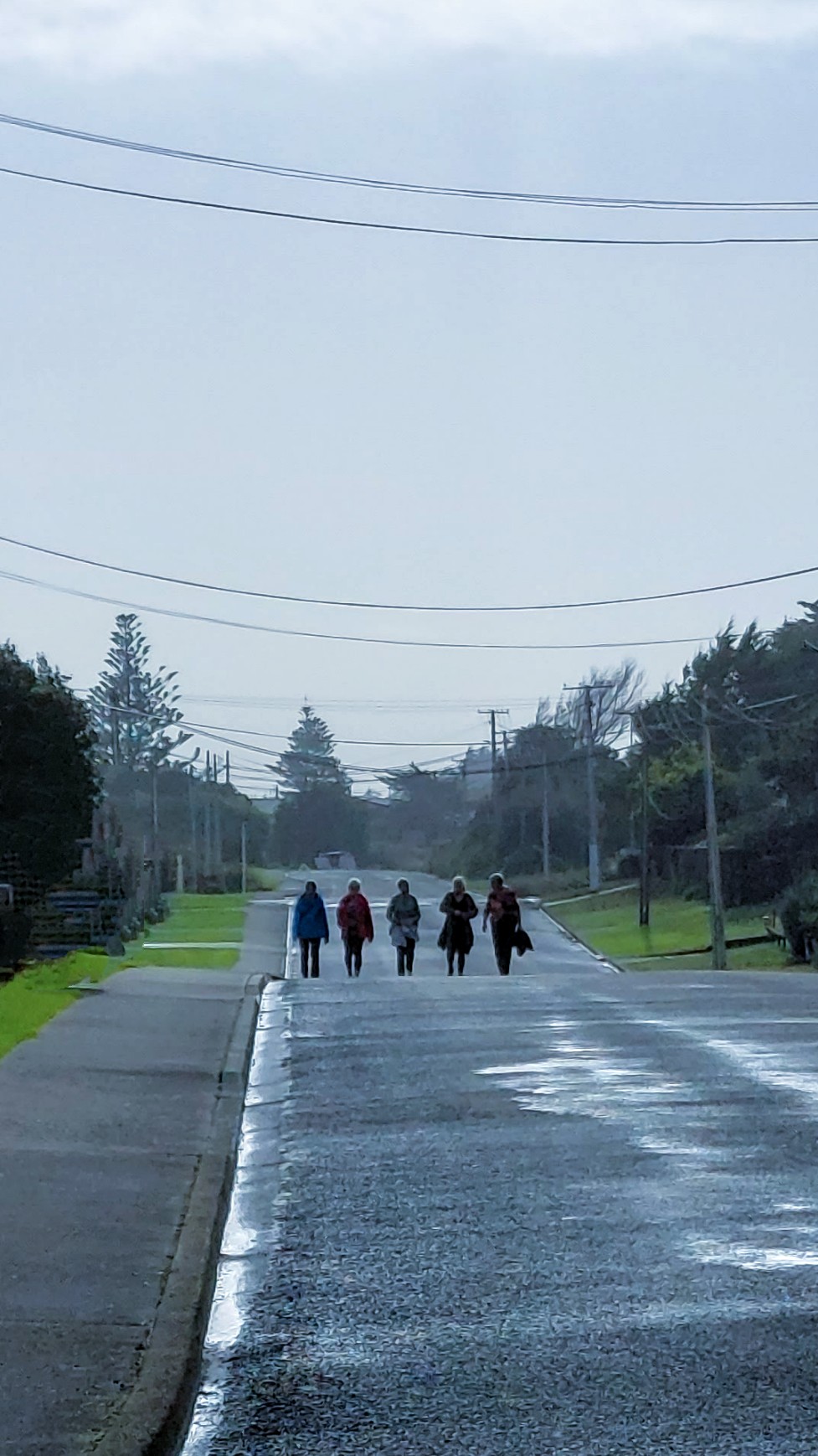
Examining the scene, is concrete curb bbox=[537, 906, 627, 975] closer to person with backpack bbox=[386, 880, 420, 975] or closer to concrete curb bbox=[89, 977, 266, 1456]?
person with backpack bbox=[386, 880, 420, 975]

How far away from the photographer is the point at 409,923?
1181 inches

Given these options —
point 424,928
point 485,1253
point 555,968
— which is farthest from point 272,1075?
point 424,928

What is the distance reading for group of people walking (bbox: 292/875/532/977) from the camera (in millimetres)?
29047

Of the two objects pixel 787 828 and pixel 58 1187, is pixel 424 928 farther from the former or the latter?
pixel 58 1187

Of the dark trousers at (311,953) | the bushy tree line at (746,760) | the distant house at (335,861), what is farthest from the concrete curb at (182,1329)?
the distant house at (335,861)

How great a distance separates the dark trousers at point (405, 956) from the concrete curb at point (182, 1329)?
18013 mm

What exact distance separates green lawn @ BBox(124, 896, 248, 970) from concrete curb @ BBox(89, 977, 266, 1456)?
21.4 metres

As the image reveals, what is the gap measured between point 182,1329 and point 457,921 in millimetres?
22681

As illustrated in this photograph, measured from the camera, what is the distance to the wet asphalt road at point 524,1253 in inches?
241

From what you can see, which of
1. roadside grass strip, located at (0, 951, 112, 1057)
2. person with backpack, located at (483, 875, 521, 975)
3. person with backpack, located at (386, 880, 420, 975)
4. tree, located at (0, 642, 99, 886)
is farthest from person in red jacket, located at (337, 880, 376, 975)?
tree, located at (0, 642, 99, 886)

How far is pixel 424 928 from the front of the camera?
243 ft

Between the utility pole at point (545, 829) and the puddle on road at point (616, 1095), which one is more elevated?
the utility pole at point (545, 829)

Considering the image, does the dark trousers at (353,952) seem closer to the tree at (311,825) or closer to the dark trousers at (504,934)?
the dark trousers at (504,934)

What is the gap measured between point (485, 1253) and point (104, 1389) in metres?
2.49
